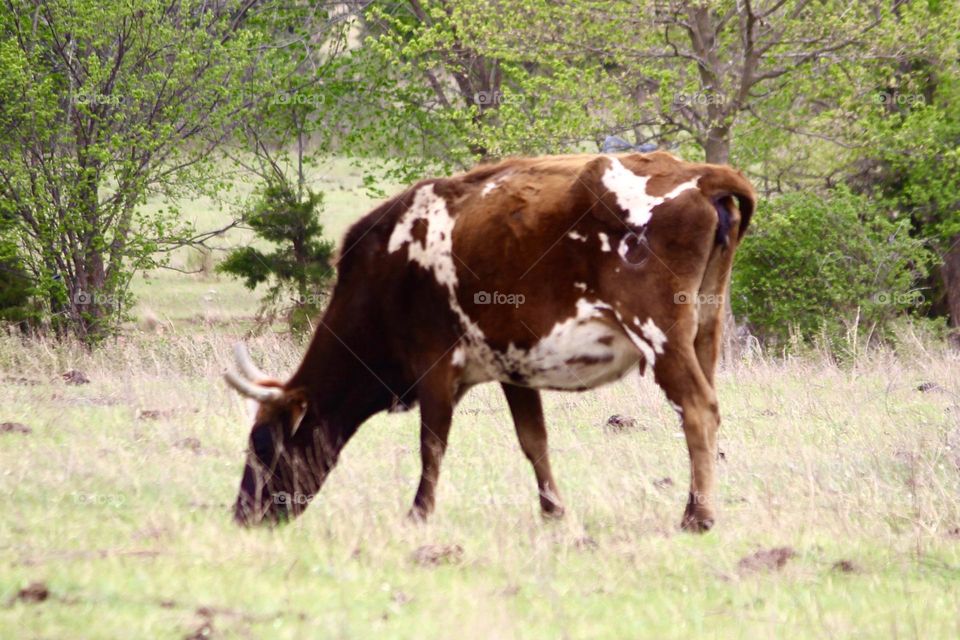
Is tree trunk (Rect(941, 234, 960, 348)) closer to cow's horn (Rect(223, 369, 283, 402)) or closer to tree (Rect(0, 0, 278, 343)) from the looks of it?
tree (Rect(0, 0, 278, 343))

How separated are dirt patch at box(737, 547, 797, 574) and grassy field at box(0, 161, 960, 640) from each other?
0.05 ft

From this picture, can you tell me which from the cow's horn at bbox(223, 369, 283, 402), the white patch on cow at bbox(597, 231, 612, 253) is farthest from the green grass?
the white patch on cow at bbox(597, 231, 612, 253)

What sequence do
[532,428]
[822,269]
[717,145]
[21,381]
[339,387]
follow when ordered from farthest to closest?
[717,145], [822,269], [21,381], [532,428], [339,387]

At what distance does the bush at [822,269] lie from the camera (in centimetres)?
1886

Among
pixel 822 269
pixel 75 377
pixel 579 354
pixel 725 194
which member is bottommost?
pixel 822 269

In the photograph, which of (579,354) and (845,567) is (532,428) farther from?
(845,567)

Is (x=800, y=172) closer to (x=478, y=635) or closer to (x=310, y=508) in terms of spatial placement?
(x=310, y=508)

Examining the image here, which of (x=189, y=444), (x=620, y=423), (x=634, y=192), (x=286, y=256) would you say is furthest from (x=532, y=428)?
(x=286, y=256)

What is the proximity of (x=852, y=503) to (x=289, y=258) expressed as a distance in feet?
44.5

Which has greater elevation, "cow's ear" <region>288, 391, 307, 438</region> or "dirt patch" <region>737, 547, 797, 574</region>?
"cow's ear" <region>288, 391, 307, 438</region>

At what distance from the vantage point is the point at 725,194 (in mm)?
7051

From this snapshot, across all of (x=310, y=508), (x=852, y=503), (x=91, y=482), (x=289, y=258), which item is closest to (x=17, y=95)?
(x=289, y=258)

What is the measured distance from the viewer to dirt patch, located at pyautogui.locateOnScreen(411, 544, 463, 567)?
602cm

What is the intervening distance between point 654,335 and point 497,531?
1.42 metres
